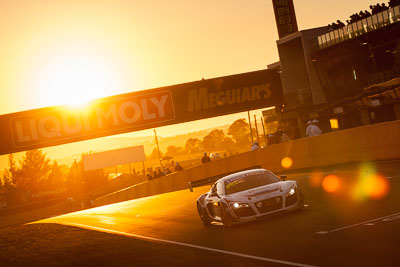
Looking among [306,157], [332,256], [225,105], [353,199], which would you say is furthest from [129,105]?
[332,256]

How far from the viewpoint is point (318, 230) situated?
467 inches

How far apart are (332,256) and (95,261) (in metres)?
5.07

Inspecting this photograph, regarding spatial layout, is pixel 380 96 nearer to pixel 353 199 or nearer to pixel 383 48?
pixel 383 48

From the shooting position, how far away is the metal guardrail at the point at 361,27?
4791 centimetres

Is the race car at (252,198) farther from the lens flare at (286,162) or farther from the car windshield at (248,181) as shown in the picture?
the lens flare at (286,162)

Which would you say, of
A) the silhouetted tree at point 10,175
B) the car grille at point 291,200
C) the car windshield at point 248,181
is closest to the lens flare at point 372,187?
the car grille at point 291,200

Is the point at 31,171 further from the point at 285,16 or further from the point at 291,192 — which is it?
the point at 291,192

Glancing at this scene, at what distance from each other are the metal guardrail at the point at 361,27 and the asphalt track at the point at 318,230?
92.5 feet

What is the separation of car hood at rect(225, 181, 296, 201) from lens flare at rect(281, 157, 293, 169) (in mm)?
16947

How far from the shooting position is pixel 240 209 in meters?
14.6

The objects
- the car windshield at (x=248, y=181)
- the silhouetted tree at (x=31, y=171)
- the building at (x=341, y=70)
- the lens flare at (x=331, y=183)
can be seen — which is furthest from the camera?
the silhouetted tree at (x=31, y=171)

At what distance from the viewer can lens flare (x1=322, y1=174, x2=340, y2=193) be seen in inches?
778

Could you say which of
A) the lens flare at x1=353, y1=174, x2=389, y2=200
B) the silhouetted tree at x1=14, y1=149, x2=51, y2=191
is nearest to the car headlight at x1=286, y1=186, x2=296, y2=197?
the lens flare at x1=353, y1=174, x2=389, y2=200

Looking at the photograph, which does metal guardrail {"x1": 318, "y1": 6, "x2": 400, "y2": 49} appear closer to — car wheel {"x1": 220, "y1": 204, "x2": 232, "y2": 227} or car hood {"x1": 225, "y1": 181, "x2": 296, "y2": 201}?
car hood {"x1": 225, "y1": 181, "x2": 296, "y2": 201}
